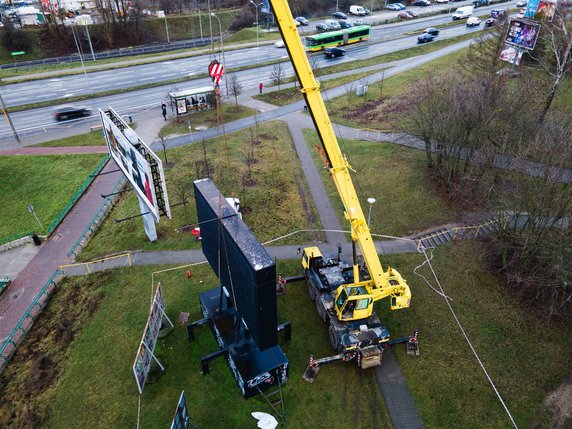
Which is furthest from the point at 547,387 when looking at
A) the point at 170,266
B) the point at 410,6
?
the point at 410,6

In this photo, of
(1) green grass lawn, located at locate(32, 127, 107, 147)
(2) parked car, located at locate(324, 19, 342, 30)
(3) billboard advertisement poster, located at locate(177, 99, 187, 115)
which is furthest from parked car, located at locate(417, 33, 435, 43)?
(1) green grass lawn, located at locate(32, 127, 107, 147)

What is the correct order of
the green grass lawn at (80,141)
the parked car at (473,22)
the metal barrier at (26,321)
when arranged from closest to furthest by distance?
1. the metal barrier at (26,321)
2. the green grass lawn at (80,141)
3. the parked car at (473,22)

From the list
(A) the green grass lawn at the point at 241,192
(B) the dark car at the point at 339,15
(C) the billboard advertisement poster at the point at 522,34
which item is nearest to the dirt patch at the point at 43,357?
(A) the green grass lawn at the point at 241,192

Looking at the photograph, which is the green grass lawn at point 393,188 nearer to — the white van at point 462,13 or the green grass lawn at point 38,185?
the green grass lawn at point 38,185

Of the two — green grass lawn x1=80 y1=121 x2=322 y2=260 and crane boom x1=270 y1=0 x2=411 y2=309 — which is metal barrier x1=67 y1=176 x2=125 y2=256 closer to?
green grass lawn x1=80 y1=121 x2=322 y2=260

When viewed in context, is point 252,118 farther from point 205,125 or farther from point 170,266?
point 170,266
